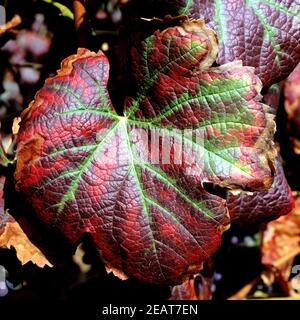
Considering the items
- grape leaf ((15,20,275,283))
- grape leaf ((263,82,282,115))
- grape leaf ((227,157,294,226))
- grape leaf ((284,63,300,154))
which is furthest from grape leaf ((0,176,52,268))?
grape leaf ((284,63,300,154))

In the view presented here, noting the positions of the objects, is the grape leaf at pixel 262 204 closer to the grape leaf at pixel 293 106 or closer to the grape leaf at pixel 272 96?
the grape leaf at pixel 272 96

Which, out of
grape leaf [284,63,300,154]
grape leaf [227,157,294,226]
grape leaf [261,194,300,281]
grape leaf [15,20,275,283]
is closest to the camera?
grape leaf [15,20,275,283]

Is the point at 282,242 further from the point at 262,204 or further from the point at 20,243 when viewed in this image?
the point at 20,243

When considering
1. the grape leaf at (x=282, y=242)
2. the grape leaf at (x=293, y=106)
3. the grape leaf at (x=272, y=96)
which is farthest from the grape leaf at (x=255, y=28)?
the grape leaf at (x=282, y=242)

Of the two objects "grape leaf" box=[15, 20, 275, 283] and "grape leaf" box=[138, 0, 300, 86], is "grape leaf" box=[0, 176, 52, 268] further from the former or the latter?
"grape leaf" box=[138, 0, 300, 86]
